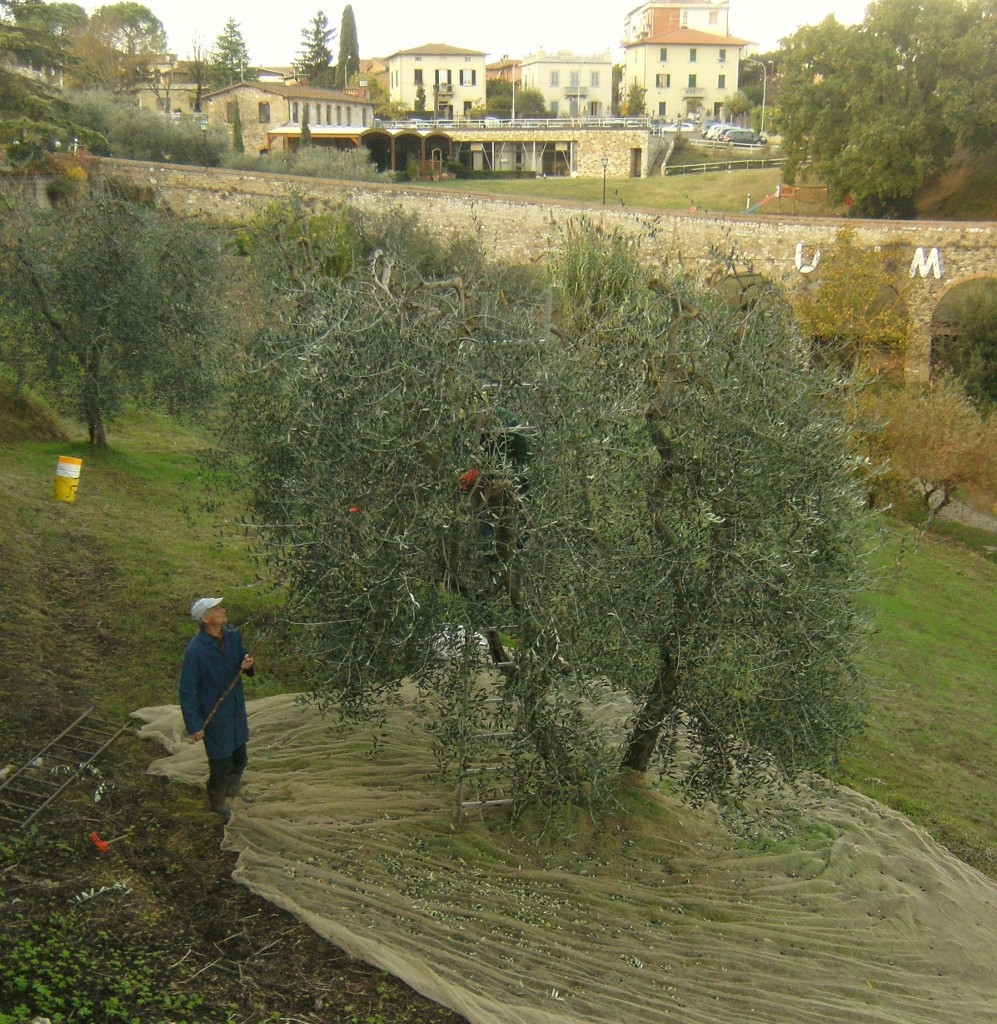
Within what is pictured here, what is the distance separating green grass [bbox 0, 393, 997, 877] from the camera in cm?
1033

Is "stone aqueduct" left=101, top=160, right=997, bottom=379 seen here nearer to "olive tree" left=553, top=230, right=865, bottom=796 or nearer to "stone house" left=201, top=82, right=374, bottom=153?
"stone house" left=201, top=82, right=374, bottom=153

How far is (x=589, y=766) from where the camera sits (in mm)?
7359

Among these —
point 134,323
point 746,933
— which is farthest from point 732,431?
point 134,323

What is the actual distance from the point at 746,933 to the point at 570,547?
2907 millimetres

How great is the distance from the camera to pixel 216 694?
764 cm

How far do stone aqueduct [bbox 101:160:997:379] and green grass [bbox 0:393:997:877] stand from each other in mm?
21251

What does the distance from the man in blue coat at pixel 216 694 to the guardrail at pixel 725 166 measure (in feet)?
202

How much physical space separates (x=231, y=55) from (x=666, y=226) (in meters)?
58.2

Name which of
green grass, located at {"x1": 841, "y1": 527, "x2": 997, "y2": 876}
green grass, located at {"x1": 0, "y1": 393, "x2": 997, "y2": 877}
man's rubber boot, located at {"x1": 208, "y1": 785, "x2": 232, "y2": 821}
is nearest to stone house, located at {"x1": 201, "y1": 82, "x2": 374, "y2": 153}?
green grass, located at {"x1": 0, "y1": 393, "x2": 997, "y2": 877}

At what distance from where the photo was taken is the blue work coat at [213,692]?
7.50 metres

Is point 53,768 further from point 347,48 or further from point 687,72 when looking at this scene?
point 687,72

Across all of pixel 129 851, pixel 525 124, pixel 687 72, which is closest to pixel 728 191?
pixel 525 124

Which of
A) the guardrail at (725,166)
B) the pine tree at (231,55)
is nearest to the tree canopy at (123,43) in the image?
the pine tree at (231,55)

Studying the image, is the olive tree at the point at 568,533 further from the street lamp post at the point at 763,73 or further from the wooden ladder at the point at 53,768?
the street lamp post at the point at 763,73
